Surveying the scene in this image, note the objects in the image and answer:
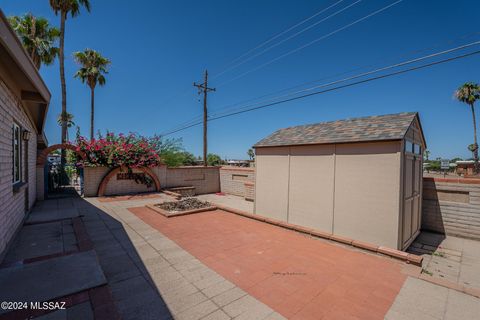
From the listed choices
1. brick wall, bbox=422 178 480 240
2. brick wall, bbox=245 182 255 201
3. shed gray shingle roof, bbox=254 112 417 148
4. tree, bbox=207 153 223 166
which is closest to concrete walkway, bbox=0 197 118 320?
shed gray shingle roof, bbox=254 112 417 148

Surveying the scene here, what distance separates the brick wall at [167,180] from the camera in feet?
34.0

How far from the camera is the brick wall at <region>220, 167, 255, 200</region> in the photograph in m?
12.9

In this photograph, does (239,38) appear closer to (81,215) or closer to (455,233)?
(81,215)

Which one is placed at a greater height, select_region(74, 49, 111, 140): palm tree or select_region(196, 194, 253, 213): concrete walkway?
select_region(74, 49, 111, 140): palm tree

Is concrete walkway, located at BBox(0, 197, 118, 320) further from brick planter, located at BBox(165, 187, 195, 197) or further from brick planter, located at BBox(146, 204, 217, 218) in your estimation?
brick planter, located at BBox(165, 187, 195, 197)

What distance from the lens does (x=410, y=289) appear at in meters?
3.24

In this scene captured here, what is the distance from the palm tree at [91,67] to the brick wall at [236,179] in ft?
35.9

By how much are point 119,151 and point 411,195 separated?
1168 centimetres

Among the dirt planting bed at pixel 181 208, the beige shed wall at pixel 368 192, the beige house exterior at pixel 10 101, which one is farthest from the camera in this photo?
the dirt planting bed at pixel 181 208

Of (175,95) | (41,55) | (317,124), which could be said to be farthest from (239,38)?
(41,55)

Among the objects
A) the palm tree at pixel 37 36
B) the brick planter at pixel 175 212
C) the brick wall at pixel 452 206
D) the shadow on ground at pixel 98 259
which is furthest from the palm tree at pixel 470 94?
the palm tree at pixel 37 36

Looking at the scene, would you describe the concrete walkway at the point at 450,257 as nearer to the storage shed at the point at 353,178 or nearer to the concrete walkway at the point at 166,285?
the storage shed at the point at 353,178

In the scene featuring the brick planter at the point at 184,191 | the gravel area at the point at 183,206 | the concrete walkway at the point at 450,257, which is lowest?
the concrete walkway at the point at 450,257

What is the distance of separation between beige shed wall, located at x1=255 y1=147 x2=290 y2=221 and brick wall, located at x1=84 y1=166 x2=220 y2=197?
6.97 meters
